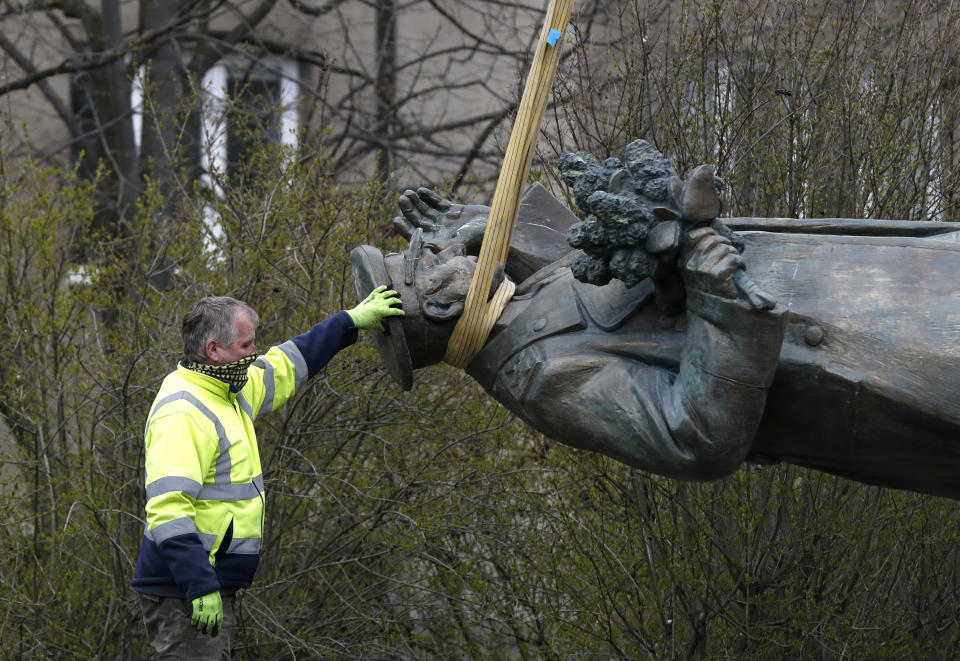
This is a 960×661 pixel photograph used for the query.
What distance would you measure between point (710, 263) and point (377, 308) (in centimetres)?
91

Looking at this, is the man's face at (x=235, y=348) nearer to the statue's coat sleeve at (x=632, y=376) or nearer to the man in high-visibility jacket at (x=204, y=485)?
the man in high-visibility jacket at (x=204, y=485)

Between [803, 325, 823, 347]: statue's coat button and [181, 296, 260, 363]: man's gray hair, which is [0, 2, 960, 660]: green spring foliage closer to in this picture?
[181, 296, 260, 363]: man's gray hair

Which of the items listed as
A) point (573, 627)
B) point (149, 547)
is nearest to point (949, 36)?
point (573, 627)

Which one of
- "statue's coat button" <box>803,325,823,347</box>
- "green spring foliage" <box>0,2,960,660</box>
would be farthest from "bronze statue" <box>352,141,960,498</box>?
"green spring foliage" <box>0,2,960,660</box>

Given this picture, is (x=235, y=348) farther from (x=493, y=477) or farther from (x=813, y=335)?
(x=493, y=477)

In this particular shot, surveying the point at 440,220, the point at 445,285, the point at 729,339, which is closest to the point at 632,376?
the point at 729,339

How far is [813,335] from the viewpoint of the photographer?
3.07 metres

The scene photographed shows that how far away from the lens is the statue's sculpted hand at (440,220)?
364 cm

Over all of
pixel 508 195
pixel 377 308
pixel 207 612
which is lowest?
pixel 207 612

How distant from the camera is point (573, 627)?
620 centimetres

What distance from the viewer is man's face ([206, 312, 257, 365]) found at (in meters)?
3.93

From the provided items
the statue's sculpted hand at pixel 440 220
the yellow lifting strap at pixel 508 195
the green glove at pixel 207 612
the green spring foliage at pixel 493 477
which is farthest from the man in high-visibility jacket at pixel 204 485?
the green spring foliage at pixel 493 477

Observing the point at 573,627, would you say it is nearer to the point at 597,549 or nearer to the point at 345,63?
the point at 597,549

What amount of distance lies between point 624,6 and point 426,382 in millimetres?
2209
